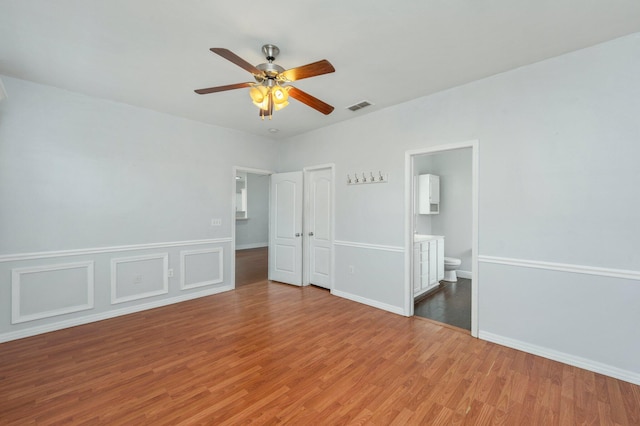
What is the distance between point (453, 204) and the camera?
579 centimetres

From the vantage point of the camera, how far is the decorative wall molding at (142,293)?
3594mm

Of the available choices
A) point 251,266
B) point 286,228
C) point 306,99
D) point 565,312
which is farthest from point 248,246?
point 565,312

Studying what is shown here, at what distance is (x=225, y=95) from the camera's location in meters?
3.34

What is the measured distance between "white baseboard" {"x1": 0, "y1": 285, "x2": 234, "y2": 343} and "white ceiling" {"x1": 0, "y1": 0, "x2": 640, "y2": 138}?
286 centimetres

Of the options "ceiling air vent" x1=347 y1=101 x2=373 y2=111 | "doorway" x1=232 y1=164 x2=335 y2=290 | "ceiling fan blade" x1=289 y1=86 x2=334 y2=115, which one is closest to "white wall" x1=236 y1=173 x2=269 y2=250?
"doorway" x1=232 y1=164 x2=335 y2=290

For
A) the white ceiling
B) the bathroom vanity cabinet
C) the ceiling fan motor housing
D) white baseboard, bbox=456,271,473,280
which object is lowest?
white baseboard, bbox=456,271,473,280

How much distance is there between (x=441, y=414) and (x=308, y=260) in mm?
3426

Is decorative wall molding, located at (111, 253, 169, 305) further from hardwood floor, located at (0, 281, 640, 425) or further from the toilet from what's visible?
the toilet

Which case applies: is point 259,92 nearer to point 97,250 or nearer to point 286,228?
point 97,250

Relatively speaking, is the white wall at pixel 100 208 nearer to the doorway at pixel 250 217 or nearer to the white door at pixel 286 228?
the white door at pixel 286 228

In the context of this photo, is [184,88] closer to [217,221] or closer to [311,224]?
[217,221]

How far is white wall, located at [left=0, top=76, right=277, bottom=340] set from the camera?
9.82ft

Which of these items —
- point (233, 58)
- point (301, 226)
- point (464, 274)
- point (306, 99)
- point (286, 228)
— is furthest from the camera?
point (464, 274)

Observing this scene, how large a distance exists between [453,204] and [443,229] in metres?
0.59
